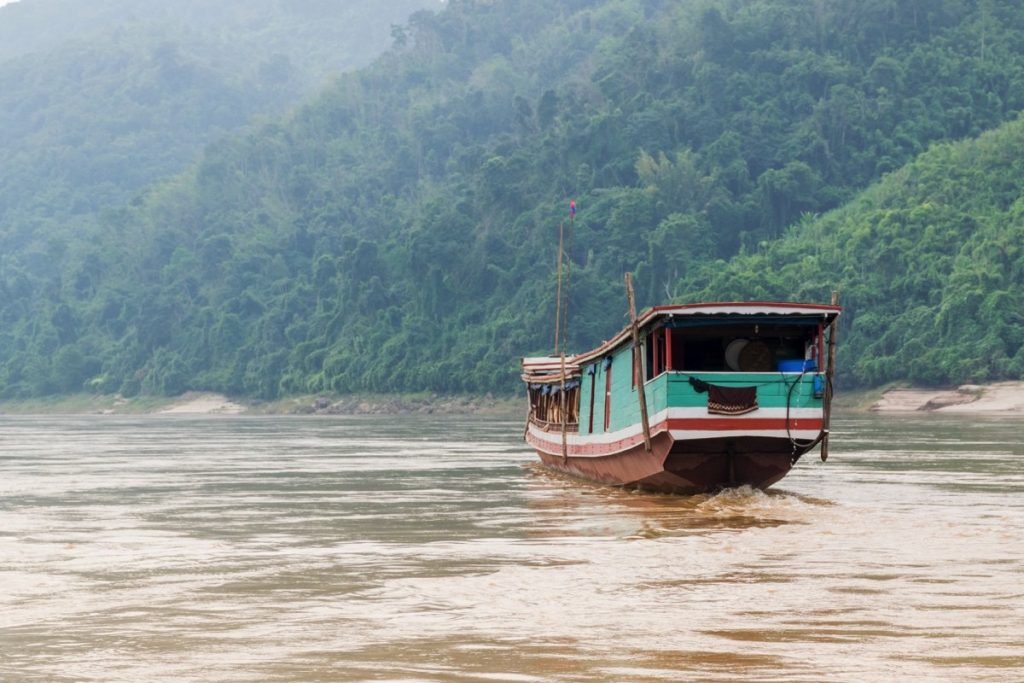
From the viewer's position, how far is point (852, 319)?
9138cm

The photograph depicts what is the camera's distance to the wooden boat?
72.7 feet

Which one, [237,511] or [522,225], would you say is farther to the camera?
[522,225]

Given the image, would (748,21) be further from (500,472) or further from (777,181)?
(500,472)

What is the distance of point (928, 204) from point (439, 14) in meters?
102

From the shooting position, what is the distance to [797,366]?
891 inches

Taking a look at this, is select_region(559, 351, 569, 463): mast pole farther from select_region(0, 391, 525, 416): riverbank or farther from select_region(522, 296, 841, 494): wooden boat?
select_region(0, 391, 525, 416): riverbank

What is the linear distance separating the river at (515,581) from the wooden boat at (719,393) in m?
0.55

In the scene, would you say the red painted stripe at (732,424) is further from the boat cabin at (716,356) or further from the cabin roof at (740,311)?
the cabin roof at (740,311)

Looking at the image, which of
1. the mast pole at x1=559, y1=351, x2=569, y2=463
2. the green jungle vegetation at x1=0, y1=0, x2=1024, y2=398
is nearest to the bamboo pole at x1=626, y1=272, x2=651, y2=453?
the mast pole at x1=559, y1=351, x2=569, y2=463

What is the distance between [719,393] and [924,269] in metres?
72.9

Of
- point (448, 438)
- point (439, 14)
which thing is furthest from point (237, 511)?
point (439, 14)

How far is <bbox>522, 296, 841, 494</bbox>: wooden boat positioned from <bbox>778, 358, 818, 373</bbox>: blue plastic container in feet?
0.05

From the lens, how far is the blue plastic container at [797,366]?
2252 cm

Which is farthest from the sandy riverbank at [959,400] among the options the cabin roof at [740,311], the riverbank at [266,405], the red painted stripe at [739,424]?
the red painted stripe at [739,424]
